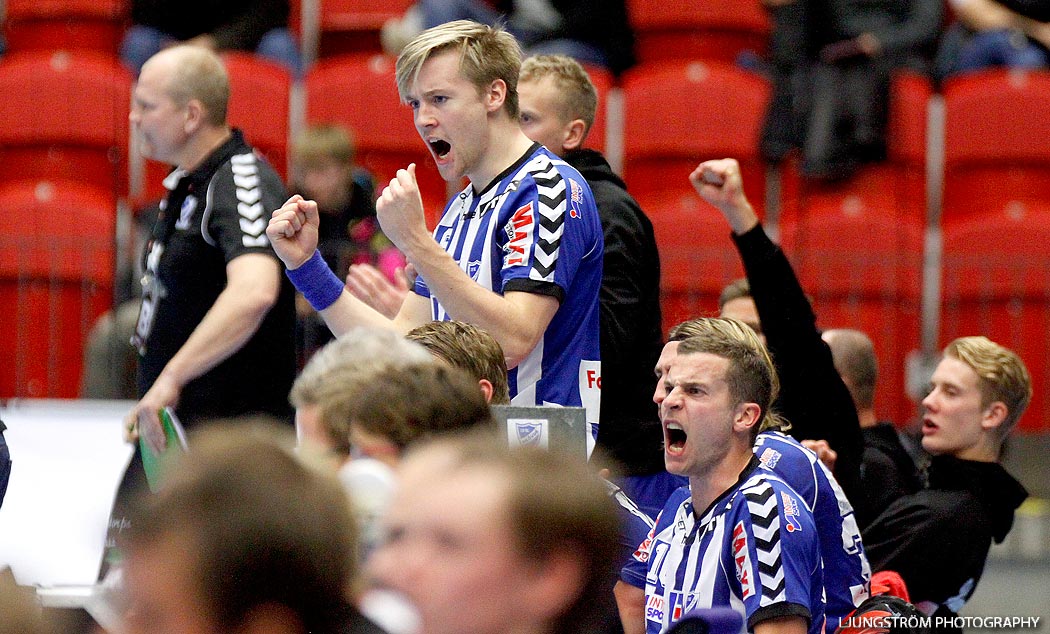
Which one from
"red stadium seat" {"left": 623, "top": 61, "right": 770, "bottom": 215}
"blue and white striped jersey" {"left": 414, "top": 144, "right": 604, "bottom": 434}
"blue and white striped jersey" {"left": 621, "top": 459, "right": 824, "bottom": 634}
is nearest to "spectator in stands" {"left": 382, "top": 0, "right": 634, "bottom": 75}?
"red stadium seat" {"left": 623, "top": 61, "right": 770, "bottom": 215}

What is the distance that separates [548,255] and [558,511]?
1746 millimetres

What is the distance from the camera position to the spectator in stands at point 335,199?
6871mm

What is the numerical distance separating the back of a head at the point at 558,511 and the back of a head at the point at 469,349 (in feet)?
4.25

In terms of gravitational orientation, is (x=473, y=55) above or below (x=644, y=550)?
above

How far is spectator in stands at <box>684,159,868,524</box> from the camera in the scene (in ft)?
14.1

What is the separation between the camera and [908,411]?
7.50 metres

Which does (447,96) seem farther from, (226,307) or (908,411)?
(908,411)

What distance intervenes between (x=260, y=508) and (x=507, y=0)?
779cm

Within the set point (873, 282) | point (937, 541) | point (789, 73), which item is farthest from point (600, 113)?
point (937, 541)

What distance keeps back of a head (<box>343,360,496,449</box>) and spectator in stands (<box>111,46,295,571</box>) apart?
212 cm

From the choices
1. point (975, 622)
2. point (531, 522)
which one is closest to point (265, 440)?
point (531, 522)

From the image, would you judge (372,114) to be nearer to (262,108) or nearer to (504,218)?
(262,108)

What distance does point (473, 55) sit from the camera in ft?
11.8

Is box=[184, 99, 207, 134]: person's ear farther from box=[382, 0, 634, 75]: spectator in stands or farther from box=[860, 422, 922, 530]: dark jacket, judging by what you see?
box=[382, 0, 634, 75]: spectator in stands
